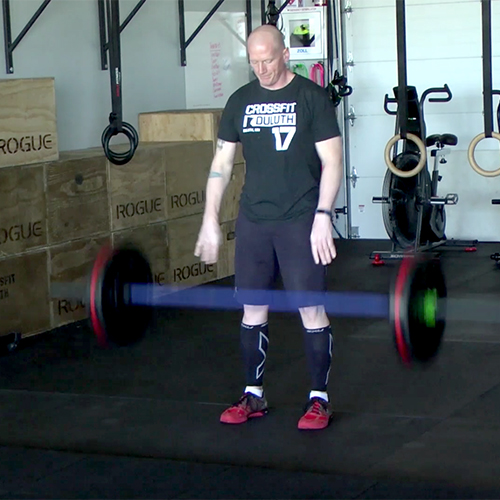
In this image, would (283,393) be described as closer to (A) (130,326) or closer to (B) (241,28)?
(A) (130,326)

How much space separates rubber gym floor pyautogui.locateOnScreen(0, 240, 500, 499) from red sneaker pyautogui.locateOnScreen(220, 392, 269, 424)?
4 cm

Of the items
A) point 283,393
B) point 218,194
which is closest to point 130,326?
point 218,194

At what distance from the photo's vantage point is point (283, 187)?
332 cm

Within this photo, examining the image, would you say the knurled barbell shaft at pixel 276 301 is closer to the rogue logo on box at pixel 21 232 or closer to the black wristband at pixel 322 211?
the rogue logo on box at pixel 21 232

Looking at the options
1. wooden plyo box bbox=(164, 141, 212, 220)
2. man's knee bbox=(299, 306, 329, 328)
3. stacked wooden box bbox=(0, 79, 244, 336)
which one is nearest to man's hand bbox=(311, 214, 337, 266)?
man's knee bbox=(299, 306, 329, 328)

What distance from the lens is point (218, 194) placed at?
3418mm

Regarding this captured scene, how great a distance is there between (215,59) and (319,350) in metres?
4.08

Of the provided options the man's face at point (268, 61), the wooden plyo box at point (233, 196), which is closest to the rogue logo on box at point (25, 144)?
the wooden plyo box at point (233, 196)

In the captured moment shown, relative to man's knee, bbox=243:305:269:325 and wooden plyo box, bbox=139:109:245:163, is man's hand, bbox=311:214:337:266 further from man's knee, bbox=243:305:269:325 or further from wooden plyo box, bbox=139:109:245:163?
wooden plyo box, bbox=139:109:245:163

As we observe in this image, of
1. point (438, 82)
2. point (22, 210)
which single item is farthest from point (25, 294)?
point (438, 82)

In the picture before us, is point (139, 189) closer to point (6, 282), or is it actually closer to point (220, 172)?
point (6, 282)

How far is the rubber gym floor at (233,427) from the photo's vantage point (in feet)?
9.75

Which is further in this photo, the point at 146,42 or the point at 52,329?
the point at 146,42

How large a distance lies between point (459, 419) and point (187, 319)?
2.12 metres
